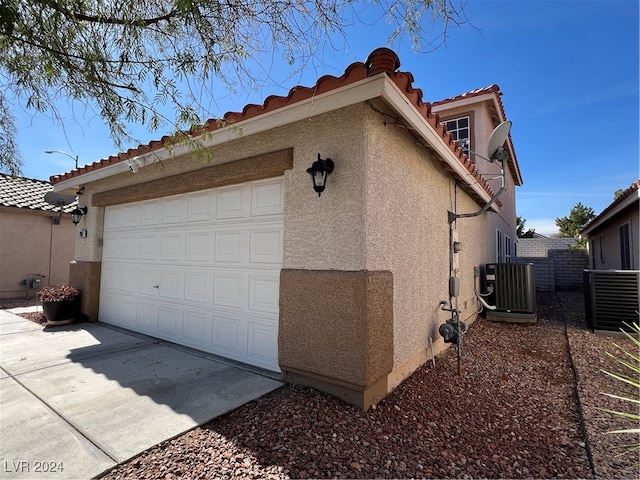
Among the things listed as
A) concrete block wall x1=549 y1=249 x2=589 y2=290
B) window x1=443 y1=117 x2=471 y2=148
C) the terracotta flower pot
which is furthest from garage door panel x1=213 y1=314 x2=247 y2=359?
concrete block wall x1=549 y1=249 x2=589 y2=290

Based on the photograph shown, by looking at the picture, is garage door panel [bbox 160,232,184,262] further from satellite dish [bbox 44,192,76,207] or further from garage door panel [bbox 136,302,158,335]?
satellite dish [bbox 44,192,76,207]

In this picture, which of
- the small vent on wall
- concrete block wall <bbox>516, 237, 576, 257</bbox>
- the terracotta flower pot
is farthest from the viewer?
concrete block wall <bbox>516, 237, 576, 257</bbox>

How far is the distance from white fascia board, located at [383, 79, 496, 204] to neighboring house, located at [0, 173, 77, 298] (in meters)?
13.5

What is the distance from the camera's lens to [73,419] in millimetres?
3326

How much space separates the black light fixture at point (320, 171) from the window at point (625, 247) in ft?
43.0

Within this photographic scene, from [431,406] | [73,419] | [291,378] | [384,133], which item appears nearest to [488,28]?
[384,133]

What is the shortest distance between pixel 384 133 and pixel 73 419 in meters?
4.81

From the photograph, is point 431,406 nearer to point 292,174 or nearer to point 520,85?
point 292,174

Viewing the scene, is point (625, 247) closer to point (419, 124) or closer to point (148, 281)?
point (419, 124)

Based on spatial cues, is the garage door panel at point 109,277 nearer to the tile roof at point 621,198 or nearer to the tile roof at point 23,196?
the tile roof at point 23,196

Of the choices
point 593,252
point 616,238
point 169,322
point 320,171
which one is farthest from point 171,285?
point 593,252

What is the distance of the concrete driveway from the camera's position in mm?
2779

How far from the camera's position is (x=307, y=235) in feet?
13.6

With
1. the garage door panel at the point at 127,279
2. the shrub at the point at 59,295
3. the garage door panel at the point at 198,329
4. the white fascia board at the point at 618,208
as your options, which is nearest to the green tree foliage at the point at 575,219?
the white fascia board at the point at 618,208
